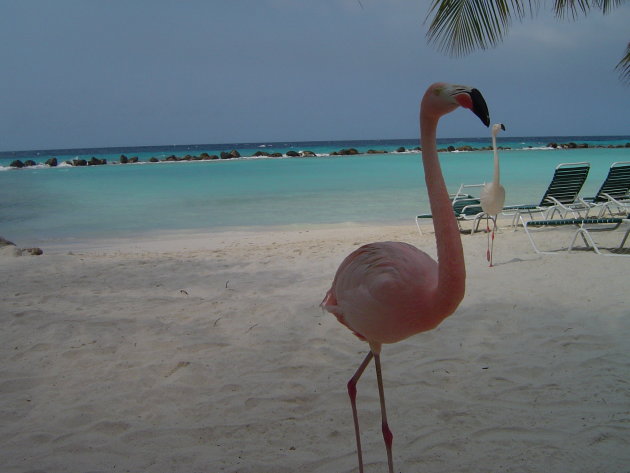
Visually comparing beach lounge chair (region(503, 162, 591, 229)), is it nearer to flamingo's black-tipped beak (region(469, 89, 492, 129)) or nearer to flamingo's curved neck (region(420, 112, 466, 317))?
flamingo's curved neck (region(420, 112, 466, 317))

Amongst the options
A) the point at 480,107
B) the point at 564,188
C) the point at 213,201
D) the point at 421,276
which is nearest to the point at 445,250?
the point at 421,276

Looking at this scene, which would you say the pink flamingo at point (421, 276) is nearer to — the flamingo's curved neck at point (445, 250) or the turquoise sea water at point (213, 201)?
the flamingo's curved neck at point (445, 250)

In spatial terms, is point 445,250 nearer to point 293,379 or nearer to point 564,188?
point 293,379

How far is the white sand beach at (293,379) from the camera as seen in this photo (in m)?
2.66

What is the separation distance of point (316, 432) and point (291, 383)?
1.93ft

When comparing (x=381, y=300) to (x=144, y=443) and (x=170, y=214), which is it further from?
(x=170, y=214)

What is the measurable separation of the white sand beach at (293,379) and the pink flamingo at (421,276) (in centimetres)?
71

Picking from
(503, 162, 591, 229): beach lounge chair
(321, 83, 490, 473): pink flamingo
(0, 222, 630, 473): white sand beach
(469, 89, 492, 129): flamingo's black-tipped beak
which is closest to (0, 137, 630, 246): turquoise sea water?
(503, 162, 591, 229): beach lounge chair

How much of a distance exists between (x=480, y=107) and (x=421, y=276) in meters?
0.72

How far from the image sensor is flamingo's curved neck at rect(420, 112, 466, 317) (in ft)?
6.57

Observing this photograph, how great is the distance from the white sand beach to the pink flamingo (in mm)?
714

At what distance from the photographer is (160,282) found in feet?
19.8

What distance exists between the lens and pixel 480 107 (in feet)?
5.74

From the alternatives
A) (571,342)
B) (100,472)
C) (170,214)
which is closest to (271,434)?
(100,472)
